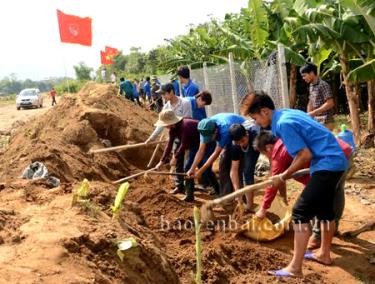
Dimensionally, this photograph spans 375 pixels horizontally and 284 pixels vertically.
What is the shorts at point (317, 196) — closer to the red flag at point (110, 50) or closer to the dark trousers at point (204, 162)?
the dark trousers at point (204, 162)

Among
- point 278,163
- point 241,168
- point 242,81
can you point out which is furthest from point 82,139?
point 278,163

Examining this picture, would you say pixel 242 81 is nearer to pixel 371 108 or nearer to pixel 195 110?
pixel 371 108

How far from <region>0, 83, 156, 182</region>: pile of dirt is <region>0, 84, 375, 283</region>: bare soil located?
4 cm

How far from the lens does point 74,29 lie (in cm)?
1605

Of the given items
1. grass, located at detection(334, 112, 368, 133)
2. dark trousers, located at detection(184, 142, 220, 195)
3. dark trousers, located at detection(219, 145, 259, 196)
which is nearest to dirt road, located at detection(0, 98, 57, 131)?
grass, located at detection(334, 112, 368, 133)

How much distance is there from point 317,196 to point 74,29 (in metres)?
13.8

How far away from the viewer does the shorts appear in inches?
156

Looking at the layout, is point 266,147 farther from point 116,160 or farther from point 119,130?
point 119,130

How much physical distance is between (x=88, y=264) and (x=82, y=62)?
223 ft

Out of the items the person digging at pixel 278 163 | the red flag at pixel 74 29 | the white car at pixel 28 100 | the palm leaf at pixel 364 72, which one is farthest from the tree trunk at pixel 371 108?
the white car at pixel 28 100

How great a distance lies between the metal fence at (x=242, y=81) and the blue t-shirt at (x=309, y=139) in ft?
15.7

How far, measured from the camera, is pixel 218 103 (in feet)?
42.1

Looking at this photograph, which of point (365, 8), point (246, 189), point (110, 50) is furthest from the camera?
point (110, 50)

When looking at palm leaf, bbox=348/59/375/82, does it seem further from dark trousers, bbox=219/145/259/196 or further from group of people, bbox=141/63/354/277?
dark trousers, bbox=219/145/259/196
